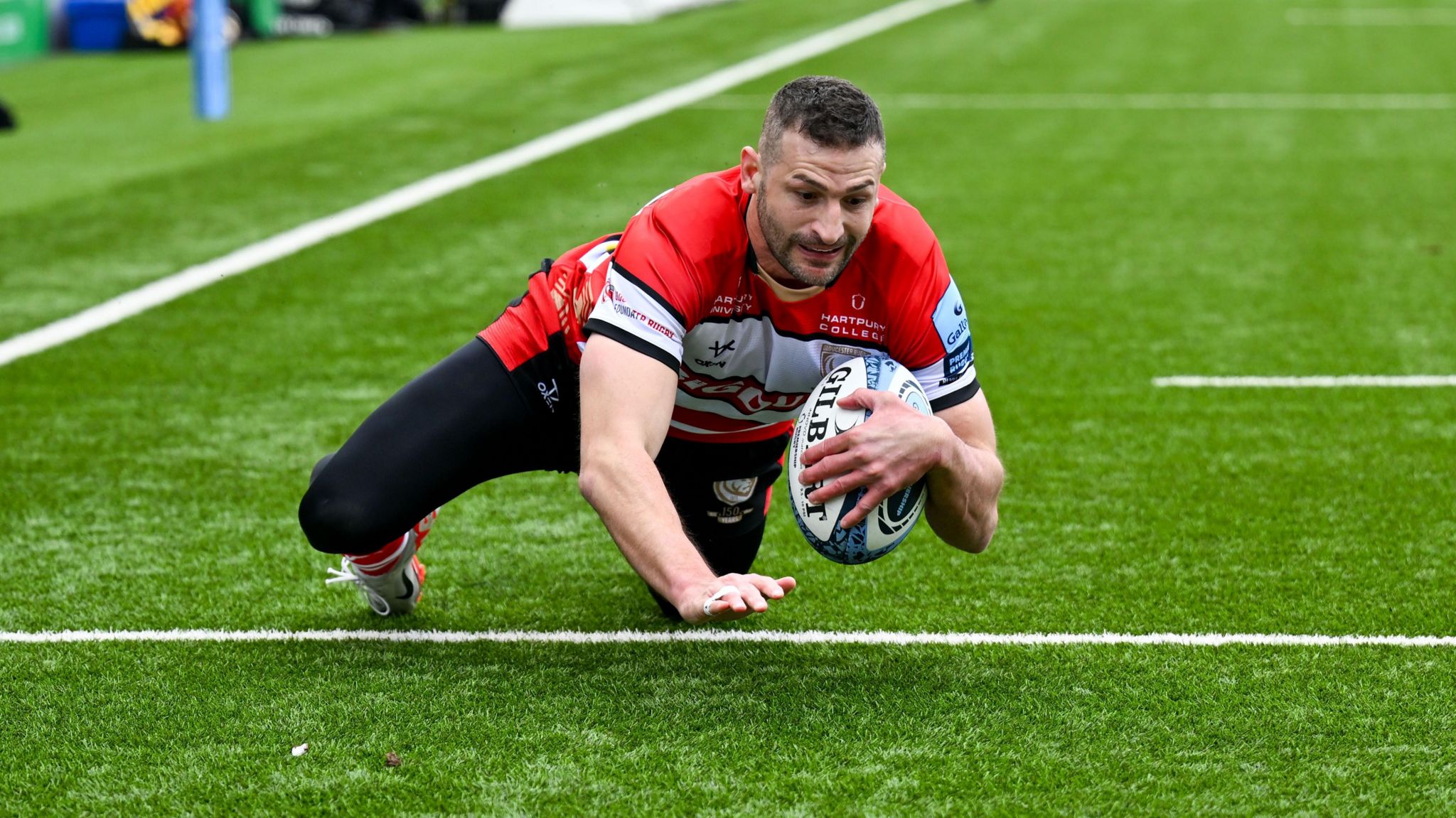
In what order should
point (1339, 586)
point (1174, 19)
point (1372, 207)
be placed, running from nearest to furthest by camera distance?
point (1339, 586), point (1372, 207), point (1174, 19)

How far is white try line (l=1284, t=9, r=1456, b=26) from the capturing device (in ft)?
66.7

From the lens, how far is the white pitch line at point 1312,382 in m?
6.71

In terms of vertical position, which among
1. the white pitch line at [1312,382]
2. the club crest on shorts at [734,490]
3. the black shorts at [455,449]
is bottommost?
the white pitch line at [1312,382]

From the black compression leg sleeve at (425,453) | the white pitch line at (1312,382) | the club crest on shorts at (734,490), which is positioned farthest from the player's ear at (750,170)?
the white pitch line at (1312,382)

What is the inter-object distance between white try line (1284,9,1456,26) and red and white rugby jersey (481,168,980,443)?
18.2m

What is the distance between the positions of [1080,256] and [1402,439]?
3.40 metres

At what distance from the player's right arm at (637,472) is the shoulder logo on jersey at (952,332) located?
2.20ft

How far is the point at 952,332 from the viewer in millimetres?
3859

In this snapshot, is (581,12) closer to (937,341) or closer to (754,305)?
(754,305)

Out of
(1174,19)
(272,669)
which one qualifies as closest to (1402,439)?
(272,669)

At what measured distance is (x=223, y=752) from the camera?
349cm

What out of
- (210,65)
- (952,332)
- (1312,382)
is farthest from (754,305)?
(210,65)

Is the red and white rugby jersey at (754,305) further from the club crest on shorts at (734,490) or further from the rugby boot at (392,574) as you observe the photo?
the rugby boot at (392,574)

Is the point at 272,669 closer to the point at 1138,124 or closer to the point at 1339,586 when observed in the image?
the point at 1339,586
